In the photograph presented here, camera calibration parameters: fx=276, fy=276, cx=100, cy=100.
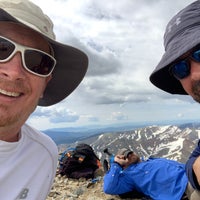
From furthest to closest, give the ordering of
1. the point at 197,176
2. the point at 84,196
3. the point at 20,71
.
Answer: the point at 84,196 < the point at 197,176 < the point at 20,71

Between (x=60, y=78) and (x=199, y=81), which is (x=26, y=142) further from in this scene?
(x=199, y=81)

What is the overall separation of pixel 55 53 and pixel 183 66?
5.08ft

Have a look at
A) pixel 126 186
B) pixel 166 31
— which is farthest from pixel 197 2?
pixel 126 186

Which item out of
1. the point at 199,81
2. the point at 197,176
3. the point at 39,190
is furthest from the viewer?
the point at 197,176

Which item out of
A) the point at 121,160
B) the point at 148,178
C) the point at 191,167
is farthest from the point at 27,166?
the point at 121,160

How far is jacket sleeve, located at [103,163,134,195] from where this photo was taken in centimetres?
737

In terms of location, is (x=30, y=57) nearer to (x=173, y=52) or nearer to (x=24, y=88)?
(x=24, y=88)

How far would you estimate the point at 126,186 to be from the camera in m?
7.61

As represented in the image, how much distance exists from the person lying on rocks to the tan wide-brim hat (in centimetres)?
419

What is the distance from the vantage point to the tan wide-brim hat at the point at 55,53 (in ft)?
9.16

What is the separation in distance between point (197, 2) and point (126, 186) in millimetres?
5633

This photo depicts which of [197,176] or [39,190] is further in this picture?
[197,176]

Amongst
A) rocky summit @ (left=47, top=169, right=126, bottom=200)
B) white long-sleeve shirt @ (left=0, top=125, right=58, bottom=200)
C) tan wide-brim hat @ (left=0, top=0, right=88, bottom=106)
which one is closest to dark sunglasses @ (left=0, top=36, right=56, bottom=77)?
tan wide-brim hat @ (left=0, top=0, right=88, bottom=106)

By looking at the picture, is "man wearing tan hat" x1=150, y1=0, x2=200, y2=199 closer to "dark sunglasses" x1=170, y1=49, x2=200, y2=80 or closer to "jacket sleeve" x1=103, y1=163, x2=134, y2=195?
→ "dark sunglasses" x1=170, y1=49, x2=200, y2=80
